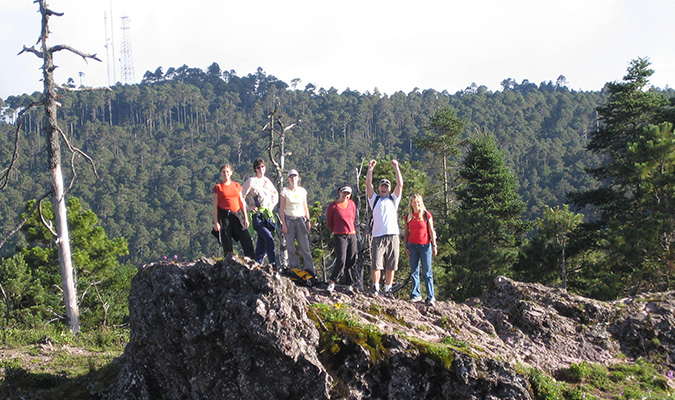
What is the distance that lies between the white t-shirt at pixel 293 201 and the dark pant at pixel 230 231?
0.65m

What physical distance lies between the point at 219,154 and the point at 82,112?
1689 inches

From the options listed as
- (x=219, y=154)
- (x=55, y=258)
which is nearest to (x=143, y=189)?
(x=219, y=154)

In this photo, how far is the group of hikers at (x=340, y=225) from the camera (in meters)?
8.04

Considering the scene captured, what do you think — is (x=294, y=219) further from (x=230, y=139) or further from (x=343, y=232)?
(x=230, y=139)

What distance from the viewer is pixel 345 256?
8.08 metres

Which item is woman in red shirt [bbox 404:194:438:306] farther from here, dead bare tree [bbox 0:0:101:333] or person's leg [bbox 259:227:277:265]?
dead bare tree [bbox 0:0:101:333]

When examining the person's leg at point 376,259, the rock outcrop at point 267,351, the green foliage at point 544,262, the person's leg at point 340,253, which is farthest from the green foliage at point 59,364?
the green foliage at point 544,262

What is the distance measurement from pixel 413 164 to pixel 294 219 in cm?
2819

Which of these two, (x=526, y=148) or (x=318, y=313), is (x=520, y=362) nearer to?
(x=318, y=313)

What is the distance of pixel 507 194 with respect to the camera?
27906 millimetres

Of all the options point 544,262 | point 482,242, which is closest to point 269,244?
point 544,262

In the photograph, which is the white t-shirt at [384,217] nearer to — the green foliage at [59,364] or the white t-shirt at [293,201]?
the white t-shirt at [293,201]

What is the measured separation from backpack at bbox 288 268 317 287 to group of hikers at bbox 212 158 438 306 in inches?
7.5

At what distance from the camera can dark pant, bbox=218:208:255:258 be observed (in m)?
→ 8.17
